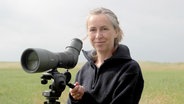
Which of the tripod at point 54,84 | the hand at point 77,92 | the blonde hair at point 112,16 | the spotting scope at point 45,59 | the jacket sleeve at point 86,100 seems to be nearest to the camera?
the spotting scope at point 45,59

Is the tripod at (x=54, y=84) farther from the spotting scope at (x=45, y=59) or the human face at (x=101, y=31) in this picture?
the human face at (x=101, y=31)

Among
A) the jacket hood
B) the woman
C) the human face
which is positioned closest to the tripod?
the woman

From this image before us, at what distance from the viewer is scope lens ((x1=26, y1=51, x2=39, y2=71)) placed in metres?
Result: 3.08

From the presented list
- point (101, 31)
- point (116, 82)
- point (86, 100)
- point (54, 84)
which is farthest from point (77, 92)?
point (101, 31)

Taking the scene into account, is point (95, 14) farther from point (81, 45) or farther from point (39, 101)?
point (39, 101)

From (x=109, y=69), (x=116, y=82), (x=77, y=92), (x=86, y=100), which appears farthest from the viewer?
(x=109, y=69)

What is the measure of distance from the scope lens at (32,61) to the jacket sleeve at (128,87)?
817mm

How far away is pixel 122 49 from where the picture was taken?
151 inches

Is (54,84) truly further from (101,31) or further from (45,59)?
(101,31)

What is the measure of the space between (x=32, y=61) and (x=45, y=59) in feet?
0.47

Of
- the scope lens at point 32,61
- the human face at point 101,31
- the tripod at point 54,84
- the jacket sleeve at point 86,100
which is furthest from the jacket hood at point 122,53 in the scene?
the scope lens at point 32,61

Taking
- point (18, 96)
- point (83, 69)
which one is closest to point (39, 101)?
point (18, 96)

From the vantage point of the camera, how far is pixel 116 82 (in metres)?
3.70

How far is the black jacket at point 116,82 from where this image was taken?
363cm
